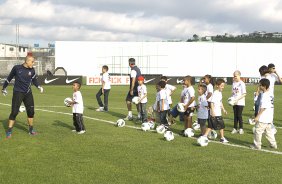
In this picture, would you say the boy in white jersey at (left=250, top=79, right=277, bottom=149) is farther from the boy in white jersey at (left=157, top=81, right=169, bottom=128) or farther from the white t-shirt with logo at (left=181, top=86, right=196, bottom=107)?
the boy in white jersey at (left=157, top=81, right=169, bottom=128)

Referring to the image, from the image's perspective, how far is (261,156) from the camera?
8.60m

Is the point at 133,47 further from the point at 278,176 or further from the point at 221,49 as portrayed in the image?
the point at 278,176

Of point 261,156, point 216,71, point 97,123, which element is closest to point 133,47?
point 216,71

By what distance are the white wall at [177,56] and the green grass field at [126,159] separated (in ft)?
164

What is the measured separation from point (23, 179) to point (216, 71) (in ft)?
189

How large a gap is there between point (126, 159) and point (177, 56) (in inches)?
2171

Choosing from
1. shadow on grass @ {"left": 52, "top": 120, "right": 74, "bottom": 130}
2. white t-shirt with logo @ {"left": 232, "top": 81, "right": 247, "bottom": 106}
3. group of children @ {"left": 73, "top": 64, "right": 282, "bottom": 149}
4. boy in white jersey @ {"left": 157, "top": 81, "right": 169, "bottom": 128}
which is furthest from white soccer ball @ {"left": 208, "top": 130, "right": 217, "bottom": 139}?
shadow on grass @ {"left": 52, "top": 120, "right": 74, "bottom": 130}

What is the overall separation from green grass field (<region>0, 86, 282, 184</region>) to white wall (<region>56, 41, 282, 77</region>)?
49962 millimetres

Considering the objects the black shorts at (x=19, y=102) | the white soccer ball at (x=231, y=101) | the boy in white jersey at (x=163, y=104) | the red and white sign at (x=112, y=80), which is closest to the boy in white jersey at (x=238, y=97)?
the white soccer ball at (x=231, y=101)

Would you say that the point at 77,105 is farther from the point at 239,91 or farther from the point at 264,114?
the point at 264,114

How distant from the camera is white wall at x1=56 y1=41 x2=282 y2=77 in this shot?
6153 centimetres

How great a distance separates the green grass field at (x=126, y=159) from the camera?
6863 mm

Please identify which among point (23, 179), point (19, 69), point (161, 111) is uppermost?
point (19, 69)

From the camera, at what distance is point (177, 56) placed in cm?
6253
